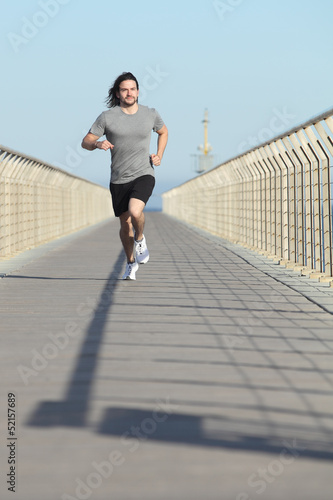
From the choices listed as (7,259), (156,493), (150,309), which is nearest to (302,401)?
(156,493)

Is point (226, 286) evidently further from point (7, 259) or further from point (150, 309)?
point (7, 259)

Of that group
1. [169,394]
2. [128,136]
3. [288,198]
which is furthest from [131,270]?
[169,394]

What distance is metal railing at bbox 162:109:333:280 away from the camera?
8620mm

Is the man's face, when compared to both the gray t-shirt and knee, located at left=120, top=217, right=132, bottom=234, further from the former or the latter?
knee, located at left=120, top=217, right=132, bottom=234

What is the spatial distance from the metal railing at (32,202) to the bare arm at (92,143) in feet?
12.5

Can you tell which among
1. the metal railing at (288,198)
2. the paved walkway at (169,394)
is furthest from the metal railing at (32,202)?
the paved walkway at (169,394)

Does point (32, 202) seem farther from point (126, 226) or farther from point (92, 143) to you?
point (92, 143)

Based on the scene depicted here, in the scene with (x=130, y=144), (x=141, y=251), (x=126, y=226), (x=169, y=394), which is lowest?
(x=169, y=394)

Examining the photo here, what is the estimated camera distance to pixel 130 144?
8.27 meters

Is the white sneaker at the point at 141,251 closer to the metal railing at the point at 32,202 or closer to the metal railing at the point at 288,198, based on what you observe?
the metal railing at the point at 288,198

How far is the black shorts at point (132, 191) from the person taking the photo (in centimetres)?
835

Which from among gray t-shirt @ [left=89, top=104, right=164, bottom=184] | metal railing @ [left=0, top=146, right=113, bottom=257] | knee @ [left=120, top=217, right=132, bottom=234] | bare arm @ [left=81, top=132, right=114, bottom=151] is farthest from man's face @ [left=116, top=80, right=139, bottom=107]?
metal railing @ [left=0, top=146, right=113, bottom=257]

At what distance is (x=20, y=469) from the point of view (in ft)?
9.14

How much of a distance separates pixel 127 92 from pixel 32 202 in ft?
26.7
